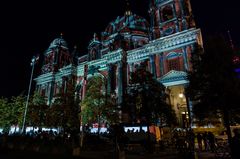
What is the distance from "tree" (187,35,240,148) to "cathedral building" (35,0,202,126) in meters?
6.00

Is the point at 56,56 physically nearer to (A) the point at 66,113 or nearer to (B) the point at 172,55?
(A) the point at 66,113

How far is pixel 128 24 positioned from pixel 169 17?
1616 centimetres

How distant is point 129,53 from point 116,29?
55.0ft

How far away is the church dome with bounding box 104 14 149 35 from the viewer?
5441cm

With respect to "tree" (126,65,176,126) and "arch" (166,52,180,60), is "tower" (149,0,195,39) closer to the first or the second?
"arch" (166,52,180,60)

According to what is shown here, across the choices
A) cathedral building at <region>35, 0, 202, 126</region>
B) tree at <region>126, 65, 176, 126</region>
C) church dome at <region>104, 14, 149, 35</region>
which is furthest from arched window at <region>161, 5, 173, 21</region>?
tree at <region>126, 65, 176, 126</region>

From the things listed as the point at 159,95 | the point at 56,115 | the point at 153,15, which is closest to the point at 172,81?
the point at 159,95

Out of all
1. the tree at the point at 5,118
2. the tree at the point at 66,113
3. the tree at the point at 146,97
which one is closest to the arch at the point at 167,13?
the tree at the point at 146,97

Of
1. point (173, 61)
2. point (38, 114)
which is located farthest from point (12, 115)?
point (173, 61)

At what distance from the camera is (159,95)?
24734 mm

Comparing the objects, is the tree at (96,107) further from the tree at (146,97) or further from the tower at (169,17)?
the tower at (169,17)

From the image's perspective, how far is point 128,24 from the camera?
55.3m

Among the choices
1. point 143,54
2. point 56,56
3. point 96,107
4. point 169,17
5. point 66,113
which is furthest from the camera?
point 56,56

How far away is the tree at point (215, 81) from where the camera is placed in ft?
56.4
